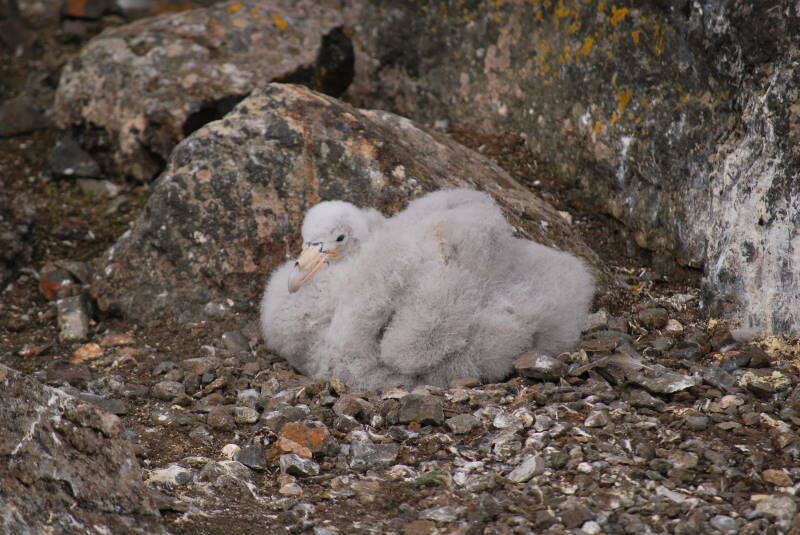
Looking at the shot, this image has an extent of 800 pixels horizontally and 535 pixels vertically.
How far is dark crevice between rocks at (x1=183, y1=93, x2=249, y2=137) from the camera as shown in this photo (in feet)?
21.4

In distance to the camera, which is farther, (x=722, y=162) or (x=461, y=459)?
(x=722, y=162)

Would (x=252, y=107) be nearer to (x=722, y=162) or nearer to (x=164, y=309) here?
(x=164, y=309)

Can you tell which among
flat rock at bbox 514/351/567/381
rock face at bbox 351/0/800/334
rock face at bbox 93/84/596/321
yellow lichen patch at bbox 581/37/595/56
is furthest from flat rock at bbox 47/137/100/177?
flat rock at bbox 514/351/567/381

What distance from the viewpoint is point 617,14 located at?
523 centimetres

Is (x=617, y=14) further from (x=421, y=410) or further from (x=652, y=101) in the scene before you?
(x=421, y=410)

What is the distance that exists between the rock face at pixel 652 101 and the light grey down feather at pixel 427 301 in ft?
2.61

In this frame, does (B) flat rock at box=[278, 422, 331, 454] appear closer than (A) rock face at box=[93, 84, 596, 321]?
Yes

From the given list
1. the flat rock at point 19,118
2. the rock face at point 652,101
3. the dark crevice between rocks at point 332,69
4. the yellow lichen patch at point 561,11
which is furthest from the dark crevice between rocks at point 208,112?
the yellow lichen patch at point 561,11

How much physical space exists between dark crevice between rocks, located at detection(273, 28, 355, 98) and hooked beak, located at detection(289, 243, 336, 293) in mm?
2697

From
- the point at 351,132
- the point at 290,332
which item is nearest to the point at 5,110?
the point at 351,132

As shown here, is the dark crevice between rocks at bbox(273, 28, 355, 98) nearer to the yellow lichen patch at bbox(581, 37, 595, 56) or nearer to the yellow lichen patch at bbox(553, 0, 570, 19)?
the yellow lichen patch at bbox(553, 0, 570, 19)

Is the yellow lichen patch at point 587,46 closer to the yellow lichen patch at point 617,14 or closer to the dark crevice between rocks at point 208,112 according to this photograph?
the yellow lichen patch at point 617,14

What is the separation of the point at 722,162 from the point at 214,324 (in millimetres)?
2786

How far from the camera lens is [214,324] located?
515cm
